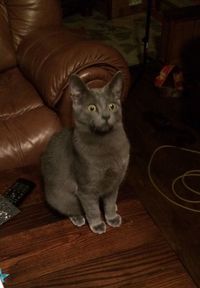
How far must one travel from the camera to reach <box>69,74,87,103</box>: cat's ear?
91cm

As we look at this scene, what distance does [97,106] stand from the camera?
0.91 m

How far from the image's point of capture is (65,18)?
3.58 m

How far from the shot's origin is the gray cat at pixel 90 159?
0.93 metres

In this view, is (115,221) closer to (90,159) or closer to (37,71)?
(90,159)

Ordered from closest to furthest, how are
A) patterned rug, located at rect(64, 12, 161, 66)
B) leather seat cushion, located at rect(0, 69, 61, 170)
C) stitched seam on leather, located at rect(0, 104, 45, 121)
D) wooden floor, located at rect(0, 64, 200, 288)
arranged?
wooden floor, located at rect(0, 64, 200, 288), leather seat cushion, located at rect(0, 69, 61, 170), stitched seam on leather, located at rect(0, 104, 45, 121), patterned rug, located at rect(64, 12, 161, 66)

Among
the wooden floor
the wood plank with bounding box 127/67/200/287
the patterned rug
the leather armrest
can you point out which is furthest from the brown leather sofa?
the patterned rug

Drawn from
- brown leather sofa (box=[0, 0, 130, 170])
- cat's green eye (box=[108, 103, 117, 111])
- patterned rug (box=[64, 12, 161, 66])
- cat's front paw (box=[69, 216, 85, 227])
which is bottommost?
patterned rug (box=[64, 12, 161, 66])

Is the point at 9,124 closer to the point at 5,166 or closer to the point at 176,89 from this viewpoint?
the point at 5,166

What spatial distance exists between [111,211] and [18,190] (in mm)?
306

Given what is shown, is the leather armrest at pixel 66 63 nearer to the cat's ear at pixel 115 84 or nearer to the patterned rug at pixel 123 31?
the cat's ear at pixel 115 84

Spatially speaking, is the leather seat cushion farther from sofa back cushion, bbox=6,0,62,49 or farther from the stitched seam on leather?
sofa back cushion, bbox=6,0,62,49

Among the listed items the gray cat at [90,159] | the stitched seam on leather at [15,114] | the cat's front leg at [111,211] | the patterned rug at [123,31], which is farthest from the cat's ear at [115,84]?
the patterned rug at [123,31]

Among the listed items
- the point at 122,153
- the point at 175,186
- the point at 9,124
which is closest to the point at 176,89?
the point at 175,186

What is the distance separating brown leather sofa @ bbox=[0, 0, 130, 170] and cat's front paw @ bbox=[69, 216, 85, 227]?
1.25 ft
